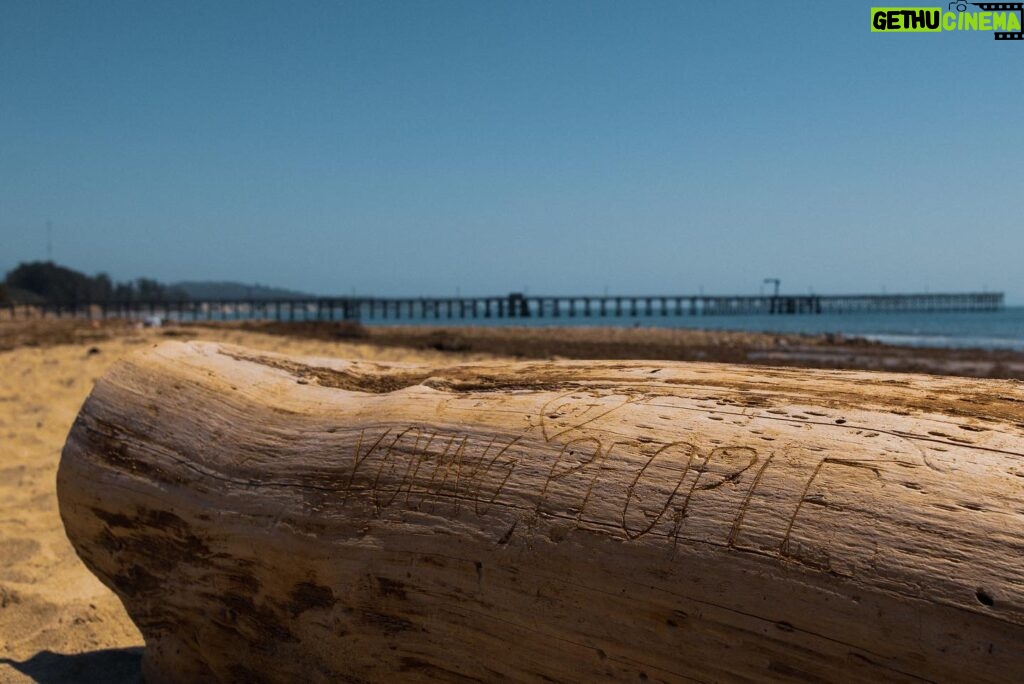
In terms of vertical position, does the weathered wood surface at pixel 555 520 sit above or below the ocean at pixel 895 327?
above

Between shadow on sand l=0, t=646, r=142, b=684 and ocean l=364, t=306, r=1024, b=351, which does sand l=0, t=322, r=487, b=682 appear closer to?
shadow on sand l=0, t=646, r=142, b=684

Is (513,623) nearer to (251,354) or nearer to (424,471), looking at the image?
(424,471)

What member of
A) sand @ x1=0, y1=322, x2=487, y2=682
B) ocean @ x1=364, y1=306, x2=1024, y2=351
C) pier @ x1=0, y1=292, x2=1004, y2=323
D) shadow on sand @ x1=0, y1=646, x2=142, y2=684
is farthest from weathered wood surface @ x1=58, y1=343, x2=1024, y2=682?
pier @ x1=0, y1=292, x2=1004, y2=323

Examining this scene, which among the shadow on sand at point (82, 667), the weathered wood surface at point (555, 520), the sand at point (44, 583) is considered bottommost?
the shadow on sand at point (82, 667)

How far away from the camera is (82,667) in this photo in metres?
2.80

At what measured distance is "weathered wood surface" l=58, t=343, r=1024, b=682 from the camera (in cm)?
149

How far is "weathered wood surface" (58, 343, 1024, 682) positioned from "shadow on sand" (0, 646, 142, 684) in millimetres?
225

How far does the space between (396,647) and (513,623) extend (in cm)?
41

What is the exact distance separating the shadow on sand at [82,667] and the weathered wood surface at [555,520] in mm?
225

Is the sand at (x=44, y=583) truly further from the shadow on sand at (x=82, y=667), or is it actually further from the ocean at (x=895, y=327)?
the ocean at (x=895, y=327)

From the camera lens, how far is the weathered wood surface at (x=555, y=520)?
1.49m

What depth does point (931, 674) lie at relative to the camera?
140cm

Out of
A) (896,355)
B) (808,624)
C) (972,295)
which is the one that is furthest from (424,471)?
(972,295)

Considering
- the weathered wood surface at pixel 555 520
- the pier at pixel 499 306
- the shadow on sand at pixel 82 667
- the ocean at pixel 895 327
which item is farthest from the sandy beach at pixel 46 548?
the pier at pixel 499 306
